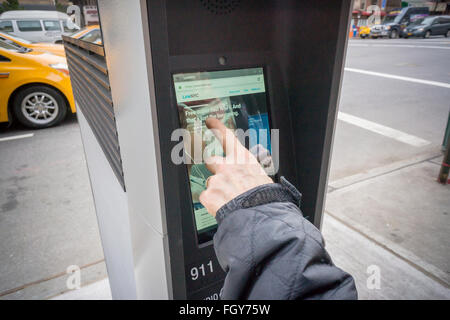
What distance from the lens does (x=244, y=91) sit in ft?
3.23

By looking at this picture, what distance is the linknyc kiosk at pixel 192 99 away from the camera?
72 cm

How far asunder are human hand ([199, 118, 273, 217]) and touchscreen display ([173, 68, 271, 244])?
0.13 metres

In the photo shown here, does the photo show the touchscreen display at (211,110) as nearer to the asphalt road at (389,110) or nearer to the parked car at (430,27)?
the asphalt road at (389,110)

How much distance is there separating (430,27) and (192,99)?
1936 cm

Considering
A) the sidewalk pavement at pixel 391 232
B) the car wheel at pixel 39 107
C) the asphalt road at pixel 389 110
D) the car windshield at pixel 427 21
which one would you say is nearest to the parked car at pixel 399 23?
the car windshield at pixel 427 21

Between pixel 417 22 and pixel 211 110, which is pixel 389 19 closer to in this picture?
pixel 417 22

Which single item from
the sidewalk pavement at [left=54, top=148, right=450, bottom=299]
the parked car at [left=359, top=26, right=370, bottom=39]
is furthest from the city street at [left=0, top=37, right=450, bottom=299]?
the parked car at [left=359, top=26, right=370, bottom=39]

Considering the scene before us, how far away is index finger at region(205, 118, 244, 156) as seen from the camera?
0.76m

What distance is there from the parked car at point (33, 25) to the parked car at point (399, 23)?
1663 cm

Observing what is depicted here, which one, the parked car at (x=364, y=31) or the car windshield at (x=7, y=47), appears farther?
the parked car at (x=364, y=31)

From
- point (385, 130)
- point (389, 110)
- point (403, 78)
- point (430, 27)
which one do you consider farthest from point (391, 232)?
point (430, 27)

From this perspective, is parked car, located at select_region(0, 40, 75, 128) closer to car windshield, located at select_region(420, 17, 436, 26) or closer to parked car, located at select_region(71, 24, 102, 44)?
parked car, located at select_region(71, 24, 102, 44)

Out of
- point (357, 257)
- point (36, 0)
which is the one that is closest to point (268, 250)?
point (357, 257)

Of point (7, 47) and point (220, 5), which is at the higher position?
point (220, 5)
